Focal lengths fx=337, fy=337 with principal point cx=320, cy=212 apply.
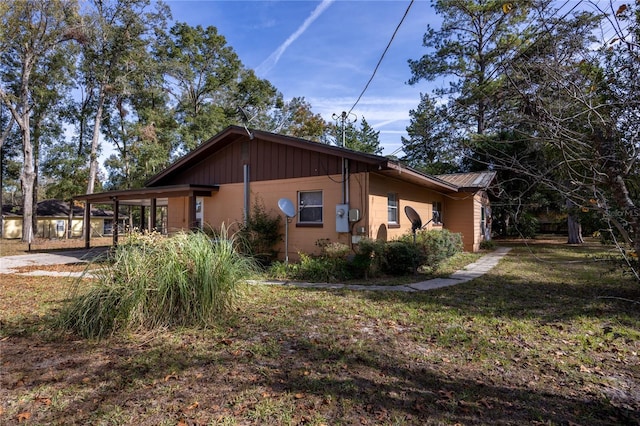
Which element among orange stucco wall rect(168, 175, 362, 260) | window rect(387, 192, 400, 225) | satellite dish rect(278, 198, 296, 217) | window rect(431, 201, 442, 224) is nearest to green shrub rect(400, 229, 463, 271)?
window rect(387, 192, 400, 225)

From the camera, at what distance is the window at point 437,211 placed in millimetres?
14766

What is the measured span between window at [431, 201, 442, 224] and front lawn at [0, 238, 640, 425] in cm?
913

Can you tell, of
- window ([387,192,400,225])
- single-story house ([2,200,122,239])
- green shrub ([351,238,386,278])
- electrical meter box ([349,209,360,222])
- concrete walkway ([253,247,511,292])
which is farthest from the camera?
single-story house ([2,200,122,239])

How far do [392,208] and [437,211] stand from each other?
5146 mm

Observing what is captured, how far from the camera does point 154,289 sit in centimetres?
428

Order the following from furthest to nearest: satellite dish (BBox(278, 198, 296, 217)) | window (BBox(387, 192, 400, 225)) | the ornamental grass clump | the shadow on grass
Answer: window (BBox(387, 192, 400, 225)), satellite dish (BBox(278, 198, 296, 217)), the ornamental grass clump, the shadow on grass

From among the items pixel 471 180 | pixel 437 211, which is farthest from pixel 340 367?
pixel 471 180

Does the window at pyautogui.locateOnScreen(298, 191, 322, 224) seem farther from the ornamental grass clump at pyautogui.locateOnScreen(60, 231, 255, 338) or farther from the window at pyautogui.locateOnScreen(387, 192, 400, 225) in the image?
the ornamental grass clump at pyautogui.locateOnScreen(60, 231, 255, 338)

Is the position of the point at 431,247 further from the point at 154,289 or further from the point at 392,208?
the point at 154,289

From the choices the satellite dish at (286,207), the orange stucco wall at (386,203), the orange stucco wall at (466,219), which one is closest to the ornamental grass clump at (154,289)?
the satellite dish at (286,207)

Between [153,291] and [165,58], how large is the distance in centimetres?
2747

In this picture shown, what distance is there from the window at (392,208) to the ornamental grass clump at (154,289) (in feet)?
22.3

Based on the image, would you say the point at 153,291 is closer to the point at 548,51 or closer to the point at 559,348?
the point at 559,348

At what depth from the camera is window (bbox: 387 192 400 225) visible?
34.7ft
